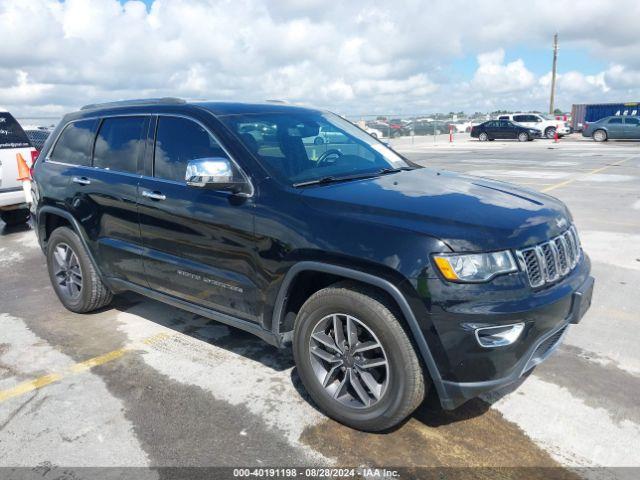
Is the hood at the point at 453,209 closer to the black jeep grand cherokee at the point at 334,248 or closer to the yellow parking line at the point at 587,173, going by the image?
the black jeep grand cherokee at the point at 334,248

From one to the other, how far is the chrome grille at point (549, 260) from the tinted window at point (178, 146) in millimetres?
2007

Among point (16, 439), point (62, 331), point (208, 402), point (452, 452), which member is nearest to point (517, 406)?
point (452, 452)

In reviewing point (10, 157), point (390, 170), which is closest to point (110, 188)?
point (390, 170)

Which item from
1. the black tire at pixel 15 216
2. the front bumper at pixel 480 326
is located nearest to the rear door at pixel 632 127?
the black tire at pixel 15 216

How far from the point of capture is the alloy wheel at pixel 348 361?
2945mm

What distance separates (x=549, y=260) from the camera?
2.88 m

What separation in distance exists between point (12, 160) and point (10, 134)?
442 mm

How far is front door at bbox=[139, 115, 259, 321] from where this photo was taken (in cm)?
339

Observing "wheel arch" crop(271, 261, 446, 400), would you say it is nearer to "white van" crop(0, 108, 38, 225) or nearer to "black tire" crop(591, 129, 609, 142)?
"white van" crop(0, 108, 38, 225)

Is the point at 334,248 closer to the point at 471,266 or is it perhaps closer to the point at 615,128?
the point at 471,266

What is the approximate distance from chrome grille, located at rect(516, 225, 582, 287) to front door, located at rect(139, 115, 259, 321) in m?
1.56

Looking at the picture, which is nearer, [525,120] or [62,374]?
[62,374]

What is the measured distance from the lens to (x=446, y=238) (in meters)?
2.65

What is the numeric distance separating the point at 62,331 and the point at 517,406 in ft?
11.9
